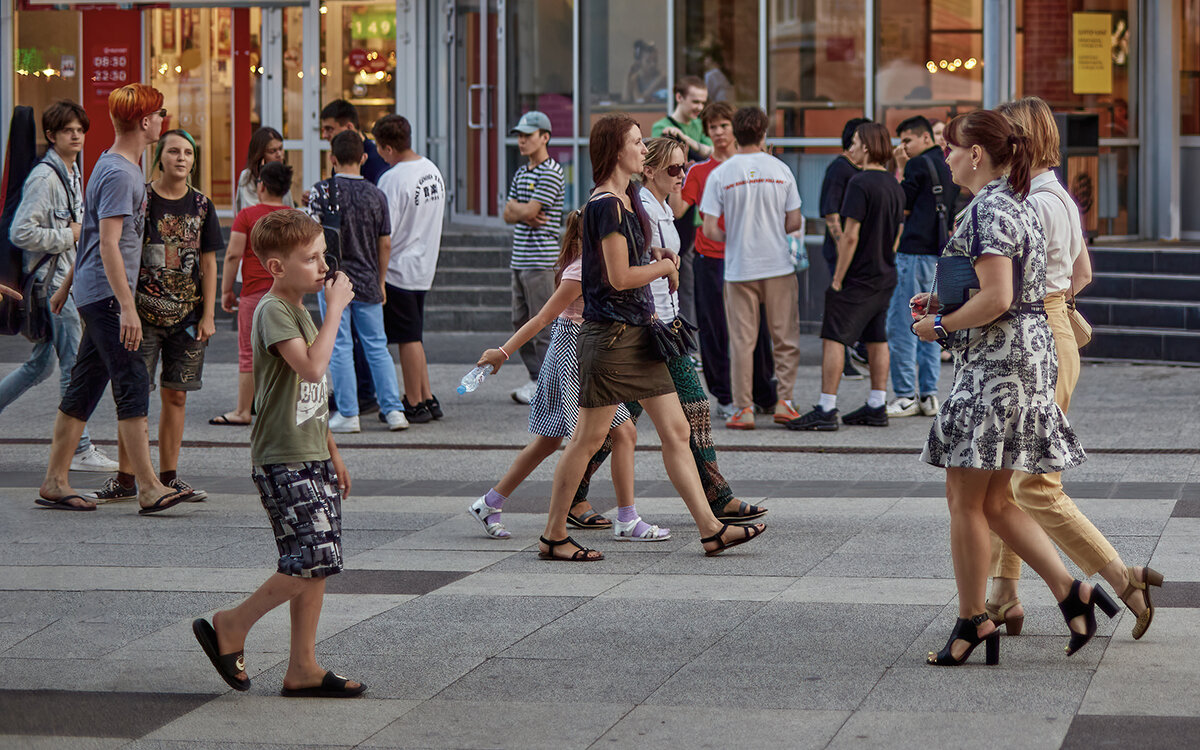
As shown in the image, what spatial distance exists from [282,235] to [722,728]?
1974 millimetres

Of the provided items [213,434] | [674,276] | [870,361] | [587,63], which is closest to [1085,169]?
[587,63]

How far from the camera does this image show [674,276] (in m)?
7.19

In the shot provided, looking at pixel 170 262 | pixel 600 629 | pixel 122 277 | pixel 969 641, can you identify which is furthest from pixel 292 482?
pixel 170 262

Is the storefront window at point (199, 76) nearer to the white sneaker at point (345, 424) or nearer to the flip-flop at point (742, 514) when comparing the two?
the white sneaker at point (345, 424)

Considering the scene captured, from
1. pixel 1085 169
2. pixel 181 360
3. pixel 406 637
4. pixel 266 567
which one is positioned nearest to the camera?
pixel 406 637

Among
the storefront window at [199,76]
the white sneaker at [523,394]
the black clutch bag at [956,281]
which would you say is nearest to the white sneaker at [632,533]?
the black clutch bag at [956,281]

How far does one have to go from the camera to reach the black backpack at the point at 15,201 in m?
8.52

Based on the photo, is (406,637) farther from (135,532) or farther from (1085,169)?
(1085,169)

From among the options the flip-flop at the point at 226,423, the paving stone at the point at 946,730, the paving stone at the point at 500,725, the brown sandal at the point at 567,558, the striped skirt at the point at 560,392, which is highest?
the striped skirt at the point at 560,392

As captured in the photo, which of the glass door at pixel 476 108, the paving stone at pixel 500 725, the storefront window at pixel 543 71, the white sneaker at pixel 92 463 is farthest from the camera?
the glass door at pixel 476 108

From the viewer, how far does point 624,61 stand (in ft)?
59.9

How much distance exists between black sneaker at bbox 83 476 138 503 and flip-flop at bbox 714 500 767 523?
3.13 metres

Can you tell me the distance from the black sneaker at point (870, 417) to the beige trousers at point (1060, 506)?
5.26m

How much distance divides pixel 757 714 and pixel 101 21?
1835 cm
